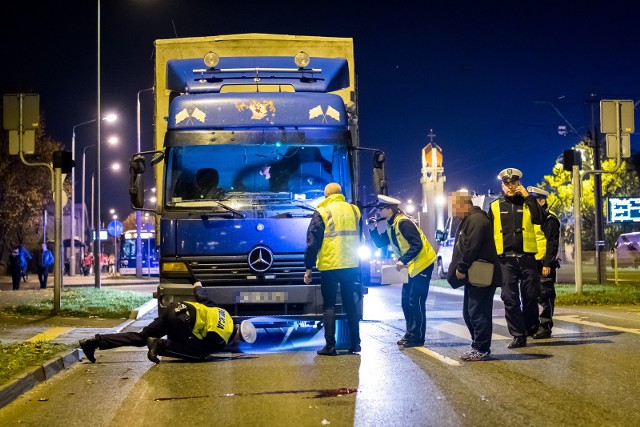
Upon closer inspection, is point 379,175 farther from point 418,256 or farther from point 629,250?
point 629,250

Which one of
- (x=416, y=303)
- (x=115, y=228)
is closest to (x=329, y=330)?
(x=416, y=303)

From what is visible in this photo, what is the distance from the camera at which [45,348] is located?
10133mm

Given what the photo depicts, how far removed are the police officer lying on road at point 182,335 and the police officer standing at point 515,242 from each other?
3213 millimetres

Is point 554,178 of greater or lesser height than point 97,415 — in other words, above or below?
above

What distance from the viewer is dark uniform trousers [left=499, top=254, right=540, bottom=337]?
377 inches

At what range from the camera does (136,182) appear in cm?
1038

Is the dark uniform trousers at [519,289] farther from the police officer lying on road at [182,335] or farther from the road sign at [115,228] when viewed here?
the road sign at [115,228]

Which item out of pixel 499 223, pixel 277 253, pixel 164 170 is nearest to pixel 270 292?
pixel 277 253

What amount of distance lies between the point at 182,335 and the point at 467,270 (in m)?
3.13

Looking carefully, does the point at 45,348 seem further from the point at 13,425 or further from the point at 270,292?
the point at 13,425

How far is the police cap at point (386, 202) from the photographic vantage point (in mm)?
9969

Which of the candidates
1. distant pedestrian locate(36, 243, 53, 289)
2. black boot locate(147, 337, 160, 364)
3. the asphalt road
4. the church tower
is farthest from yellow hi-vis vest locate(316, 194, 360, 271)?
the church tower

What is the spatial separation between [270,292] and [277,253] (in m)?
0.47

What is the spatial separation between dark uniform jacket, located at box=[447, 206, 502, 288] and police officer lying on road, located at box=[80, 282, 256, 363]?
261cm
